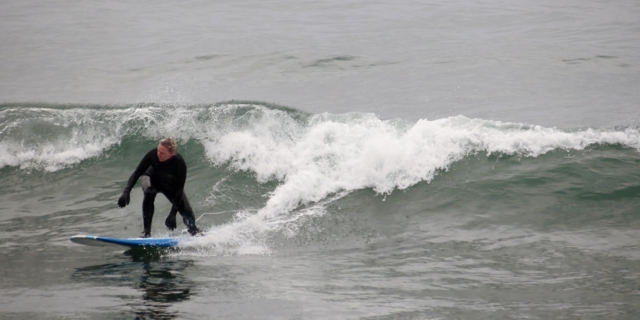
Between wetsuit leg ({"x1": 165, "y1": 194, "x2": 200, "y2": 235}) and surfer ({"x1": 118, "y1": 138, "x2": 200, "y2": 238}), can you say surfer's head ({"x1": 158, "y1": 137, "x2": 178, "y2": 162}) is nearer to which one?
surfer ({"x1": 118, "y1": 138, "x2": 200, "y2": 238})

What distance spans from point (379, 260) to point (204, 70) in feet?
37.5

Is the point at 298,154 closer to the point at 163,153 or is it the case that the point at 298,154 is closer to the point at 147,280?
the point at 163,153

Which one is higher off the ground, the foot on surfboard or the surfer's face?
the surfer's face

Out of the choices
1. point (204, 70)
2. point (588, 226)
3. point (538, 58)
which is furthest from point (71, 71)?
point (588, 226)

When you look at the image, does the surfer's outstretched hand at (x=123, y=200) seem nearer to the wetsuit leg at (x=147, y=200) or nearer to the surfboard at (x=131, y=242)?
the wetsuit leg at (x=147, y=200)

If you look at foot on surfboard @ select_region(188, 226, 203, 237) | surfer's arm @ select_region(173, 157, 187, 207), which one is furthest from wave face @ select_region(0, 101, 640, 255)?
surfer's arm @ select_region(173, 157, 187, 207)

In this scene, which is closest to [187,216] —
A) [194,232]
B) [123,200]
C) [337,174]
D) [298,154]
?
[194,232]

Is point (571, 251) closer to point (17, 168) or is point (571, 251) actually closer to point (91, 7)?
point (17, 168)

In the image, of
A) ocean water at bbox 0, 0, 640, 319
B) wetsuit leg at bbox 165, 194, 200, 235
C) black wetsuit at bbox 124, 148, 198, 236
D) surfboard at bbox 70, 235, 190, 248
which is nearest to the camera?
ocean water at bbox 0, 0, 640, 319

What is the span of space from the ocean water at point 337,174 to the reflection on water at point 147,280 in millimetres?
33

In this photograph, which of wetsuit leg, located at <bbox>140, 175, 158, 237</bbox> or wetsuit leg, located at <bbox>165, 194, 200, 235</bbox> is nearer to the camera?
wetsuit leg, located at <bbox>140, 175, 158, 237</bbox>

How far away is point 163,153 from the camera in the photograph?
8016 millimetres

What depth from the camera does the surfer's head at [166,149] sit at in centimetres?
797

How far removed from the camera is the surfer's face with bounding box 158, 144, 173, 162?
7980 mm
